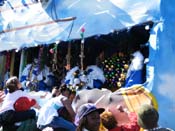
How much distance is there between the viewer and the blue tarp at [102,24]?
6.04m

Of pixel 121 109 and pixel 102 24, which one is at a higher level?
pixel 102 24

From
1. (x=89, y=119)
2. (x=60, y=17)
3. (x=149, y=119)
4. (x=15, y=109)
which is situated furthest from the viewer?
(x=60, y=17)

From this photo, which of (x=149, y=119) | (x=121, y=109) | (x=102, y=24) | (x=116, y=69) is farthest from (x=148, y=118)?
(x=102, y=24)

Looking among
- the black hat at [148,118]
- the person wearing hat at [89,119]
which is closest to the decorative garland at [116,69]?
the person wearing hat at [89,119]

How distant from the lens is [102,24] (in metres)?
7.07

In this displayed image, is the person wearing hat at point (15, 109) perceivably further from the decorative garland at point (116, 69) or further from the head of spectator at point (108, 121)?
the decorative garland at point (116, 69)

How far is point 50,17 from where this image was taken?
8.19 m

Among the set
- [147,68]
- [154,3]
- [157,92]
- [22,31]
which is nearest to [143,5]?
[154,3]

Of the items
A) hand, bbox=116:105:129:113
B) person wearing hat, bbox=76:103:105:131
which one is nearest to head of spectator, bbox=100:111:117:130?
person wearing hat, bbox=76:103:105:131

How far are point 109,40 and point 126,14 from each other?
0.90 m

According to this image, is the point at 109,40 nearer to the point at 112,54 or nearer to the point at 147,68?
the point at 112,54

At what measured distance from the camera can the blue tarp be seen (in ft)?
19.8

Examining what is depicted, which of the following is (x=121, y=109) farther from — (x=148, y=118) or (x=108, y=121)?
(x=148, y=118)

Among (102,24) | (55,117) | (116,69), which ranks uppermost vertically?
(102,24)
